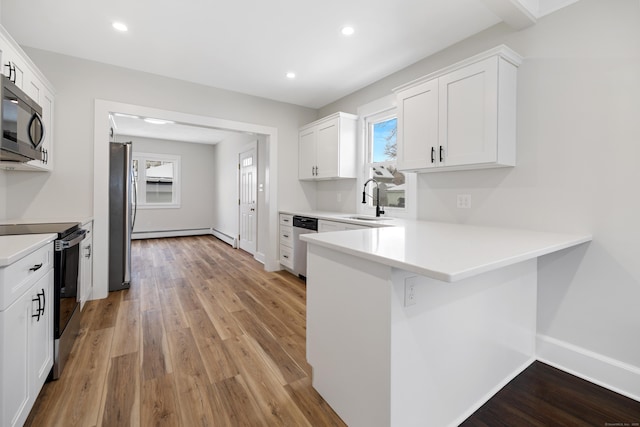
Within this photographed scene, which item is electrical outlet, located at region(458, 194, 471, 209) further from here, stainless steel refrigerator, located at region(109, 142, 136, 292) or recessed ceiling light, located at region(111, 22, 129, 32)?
stainless steel refrigerator, located at region(109, 142, 136, 292)

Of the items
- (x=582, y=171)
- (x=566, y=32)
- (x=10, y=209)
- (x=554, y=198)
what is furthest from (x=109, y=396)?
(x=566, y=32)

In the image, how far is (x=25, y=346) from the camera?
1351mm

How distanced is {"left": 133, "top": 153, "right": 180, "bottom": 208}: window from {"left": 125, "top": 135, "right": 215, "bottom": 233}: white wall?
0.12 meters

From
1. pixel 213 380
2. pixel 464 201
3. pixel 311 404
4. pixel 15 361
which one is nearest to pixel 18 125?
pixel 15 361

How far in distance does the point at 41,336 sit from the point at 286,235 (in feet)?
9.36

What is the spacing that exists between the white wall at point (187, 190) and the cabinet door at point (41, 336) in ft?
20.1

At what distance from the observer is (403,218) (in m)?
3.22

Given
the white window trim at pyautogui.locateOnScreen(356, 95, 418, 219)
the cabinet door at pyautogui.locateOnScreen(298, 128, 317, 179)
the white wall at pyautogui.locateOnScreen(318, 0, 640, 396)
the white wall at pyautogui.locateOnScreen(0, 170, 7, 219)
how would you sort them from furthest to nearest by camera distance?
the cabinet door at pyautogui.locateOnScreen(298, 128, 317, 179)
the white window trim at pyautogui.locateOnScreen(356, 95, 418, 219)
the white wall at pyautogui.locateOnScreen(0, 170, 7, 219)
the white wall at pyautogui.locateOnScreen(318, 0, 640, 396)

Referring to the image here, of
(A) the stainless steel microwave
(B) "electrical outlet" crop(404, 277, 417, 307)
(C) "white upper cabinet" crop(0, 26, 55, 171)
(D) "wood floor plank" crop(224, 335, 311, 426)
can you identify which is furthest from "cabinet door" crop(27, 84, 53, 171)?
(B) "electrical outlet" crop(404, 277, 417, 307)

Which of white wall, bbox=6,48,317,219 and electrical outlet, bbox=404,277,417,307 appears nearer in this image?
electrical outlet, bbox=404,277,417,307

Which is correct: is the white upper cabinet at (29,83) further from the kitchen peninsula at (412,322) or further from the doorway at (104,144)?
the kitchen peninsula at (412,322)

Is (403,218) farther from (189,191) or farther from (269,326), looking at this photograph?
(189,191)

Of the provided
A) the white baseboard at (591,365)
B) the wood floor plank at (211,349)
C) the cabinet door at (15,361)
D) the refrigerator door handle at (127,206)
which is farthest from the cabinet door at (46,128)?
the white baseboard at (591,365)

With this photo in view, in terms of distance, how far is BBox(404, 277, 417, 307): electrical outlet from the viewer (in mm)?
1220
